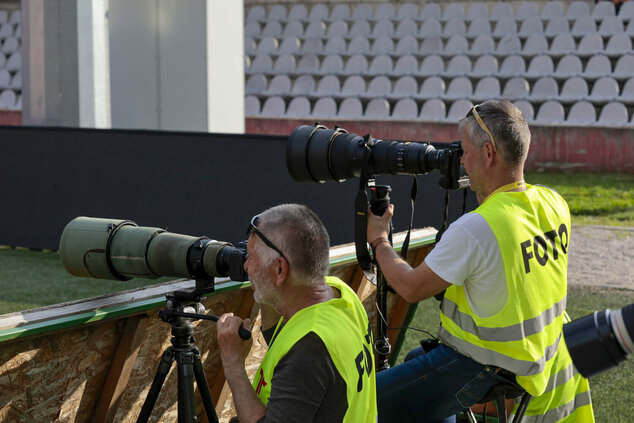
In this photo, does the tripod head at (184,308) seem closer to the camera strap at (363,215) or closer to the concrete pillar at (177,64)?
the camera strap at (363,215)

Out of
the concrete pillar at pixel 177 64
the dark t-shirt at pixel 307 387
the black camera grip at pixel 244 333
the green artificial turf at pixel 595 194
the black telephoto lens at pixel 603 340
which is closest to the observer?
the black telephoto lens at pixel 603 340

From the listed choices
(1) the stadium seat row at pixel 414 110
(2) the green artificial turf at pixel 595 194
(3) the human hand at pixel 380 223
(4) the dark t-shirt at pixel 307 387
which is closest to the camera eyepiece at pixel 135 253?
(4) the dark t-shirt at pixel 307 387

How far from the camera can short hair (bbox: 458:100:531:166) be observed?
8.27ft

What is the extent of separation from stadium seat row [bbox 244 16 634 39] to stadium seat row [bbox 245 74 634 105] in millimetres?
1163

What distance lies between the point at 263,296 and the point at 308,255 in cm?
16

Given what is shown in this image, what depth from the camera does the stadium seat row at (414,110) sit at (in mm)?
13727

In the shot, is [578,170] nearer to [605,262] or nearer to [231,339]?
[605,262]

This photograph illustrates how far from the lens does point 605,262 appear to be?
7875 mm

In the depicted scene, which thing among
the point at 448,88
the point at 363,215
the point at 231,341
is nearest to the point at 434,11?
the point at 448,88

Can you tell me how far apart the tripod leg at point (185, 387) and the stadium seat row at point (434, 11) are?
1479 cm

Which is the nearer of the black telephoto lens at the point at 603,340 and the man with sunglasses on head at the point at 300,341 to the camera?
the black telephoto lens at the point at 603,340

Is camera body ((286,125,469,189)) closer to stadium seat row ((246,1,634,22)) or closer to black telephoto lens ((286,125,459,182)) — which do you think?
black telephoto lens ((286,125,459,182))

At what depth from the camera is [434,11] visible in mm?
16828

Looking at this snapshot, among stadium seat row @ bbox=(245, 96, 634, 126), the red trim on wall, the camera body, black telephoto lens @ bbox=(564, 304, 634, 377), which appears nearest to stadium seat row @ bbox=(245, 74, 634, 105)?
stadium seat row @ bbox=(245, 96, 634, 126)
